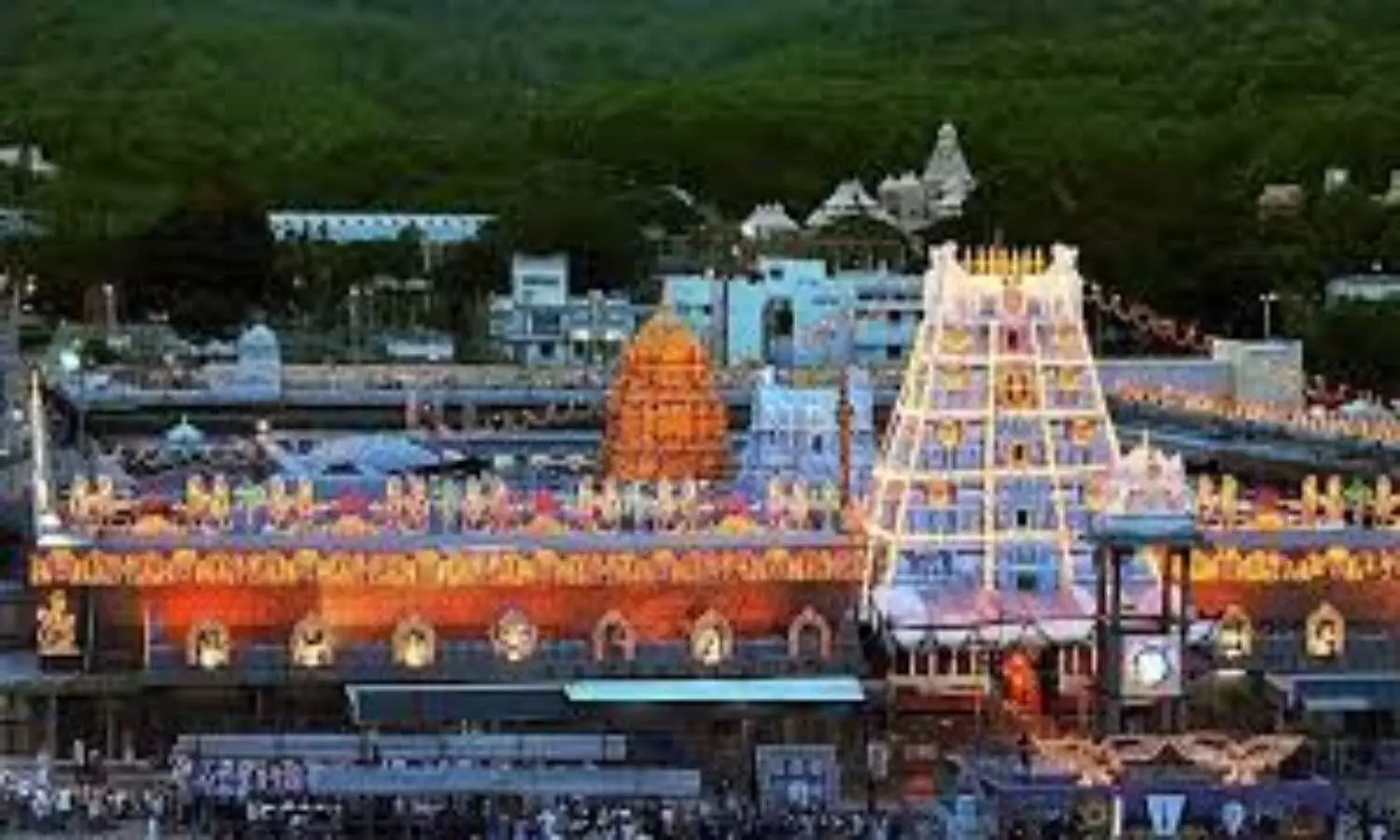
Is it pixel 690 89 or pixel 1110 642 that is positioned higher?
pixel 690 89

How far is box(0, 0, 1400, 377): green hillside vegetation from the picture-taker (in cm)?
6556

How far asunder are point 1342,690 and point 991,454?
11.4ft

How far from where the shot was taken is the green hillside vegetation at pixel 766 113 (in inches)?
2581

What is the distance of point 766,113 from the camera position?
292 ft

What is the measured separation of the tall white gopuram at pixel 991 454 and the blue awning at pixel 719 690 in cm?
128

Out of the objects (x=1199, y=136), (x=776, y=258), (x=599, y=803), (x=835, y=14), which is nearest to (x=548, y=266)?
(x=776, y=258)

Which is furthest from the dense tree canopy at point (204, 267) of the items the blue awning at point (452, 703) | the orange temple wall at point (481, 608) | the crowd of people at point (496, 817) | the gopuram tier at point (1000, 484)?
the crowd of people at point (496, 817)

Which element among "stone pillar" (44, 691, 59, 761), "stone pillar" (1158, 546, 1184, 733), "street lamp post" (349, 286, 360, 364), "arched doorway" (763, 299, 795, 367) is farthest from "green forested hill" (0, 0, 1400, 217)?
"stone pillar" (44, 691, 59, 761)

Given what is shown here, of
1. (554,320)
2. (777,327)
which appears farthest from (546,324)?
(777,327)

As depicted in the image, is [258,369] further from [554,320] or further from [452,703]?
[452,703]

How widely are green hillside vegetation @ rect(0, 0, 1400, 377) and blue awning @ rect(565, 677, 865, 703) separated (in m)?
24.9

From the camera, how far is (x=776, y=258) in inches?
2440

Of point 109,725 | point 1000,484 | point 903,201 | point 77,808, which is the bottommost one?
point 77,808

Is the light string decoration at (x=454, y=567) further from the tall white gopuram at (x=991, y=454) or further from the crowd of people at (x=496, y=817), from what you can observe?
the crowd of people at (x=496, y=817)
